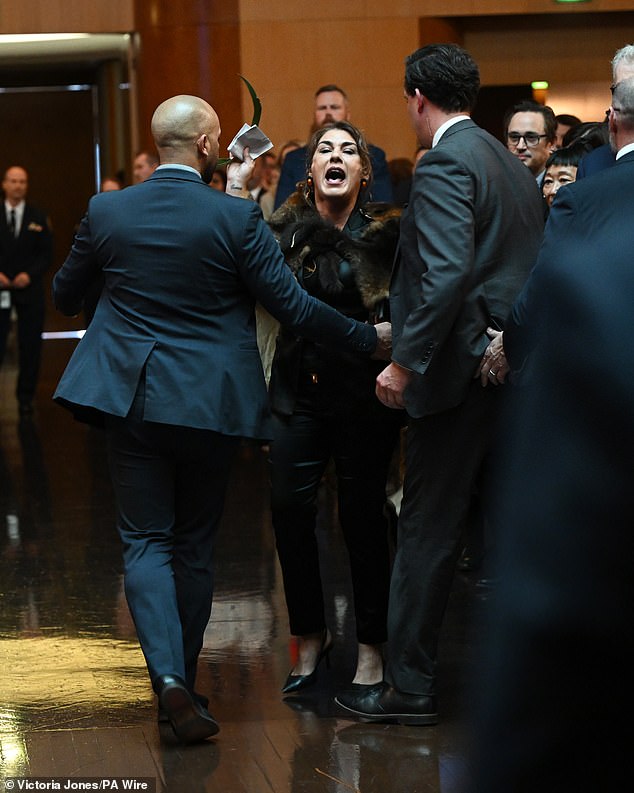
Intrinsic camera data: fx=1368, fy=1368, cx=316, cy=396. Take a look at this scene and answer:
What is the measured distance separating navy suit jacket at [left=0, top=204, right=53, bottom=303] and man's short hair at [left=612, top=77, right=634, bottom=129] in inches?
352

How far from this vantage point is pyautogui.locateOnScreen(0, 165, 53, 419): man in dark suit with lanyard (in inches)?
468

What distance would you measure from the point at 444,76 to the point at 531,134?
7.47ft

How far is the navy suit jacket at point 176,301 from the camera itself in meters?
3.83

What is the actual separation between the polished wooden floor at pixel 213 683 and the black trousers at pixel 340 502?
292 mm

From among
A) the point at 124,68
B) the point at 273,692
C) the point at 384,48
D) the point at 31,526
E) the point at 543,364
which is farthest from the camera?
the point at 124,68

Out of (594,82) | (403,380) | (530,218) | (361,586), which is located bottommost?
(361,586)

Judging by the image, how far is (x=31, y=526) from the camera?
6980 millimetres

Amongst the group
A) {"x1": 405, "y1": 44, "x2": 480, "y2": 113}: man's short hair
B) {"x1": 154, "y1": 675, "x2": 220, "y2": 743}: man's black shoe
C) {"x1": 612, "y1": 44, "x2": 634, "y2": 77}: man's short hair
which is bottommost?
{"x1": 154, "y1": 675, "x2": 220, "y2": 743}: man's black shoe

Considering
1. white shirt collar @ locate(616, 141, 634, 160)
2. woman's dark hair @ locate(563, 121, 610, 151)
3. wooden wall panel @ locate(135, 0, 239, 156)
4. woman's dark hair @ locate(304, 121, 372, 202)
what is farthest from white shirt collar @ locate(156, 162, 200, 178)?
A: wooden wall panel @ locate(135, 0, 239, 156)

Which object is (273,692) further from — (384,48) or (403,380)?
(384,48)

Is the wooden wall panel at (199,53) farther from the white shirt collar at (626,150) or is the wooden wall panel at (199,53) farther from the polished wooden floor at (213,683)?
the white shirt collar at (626,150)

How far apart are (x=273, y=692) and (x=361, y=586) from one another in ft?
1.44

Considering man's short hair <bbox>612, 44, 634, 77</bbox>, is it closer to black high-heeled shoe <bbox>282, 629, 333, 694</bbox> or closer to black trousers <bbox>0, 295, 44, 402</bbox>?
black high-heeled shoe <bbox>282, 629, 333, 694</bbox>

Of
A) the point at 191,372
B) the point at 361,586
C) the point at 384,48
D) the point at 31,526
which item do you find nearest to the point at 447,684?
the point at 361,586
